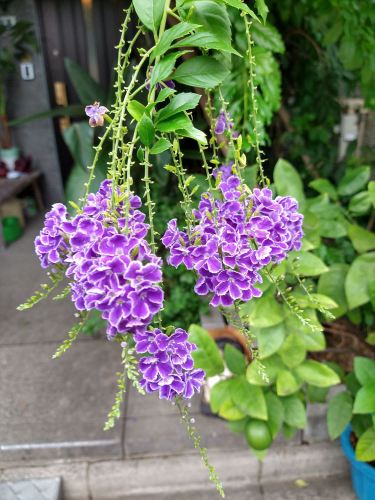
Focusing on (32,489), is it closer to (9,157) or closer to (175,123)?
(175,123)

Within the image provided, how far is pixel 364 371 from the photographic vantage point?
145 cm

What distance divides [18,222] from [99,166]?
7.02 feet

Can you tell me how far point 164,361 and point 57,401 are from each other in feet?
5.23

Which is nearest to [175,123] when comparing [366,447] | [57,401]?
[366,447]

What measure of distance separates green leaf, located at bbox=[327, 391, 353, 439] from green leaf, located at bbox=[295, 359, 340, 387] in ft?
0.34

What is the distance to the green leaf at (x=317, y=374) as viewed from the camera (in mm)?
1479

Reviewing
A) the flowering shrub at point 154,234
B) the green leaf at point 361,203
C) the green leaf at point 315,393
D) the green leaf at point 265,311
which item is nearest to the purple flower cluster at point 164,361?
the flowering shrub at point 154,234

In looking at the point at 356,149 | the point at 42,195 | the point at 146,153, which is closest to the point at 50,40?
the point at 42,195

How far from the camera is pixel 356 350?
2.06m

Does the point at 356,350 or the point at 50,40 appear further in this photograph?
the point at 50,40

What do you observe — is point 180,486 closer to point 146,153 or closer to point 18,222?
point 146,153

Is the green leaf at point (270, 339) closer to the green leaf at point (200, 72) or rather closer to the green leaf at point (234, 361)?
the green leaf at point (234, 361)

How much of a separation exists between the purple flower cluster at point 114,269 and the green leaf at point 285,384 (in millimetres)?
1020

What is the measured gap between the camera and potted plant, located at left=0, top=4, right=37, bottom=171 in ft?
12.4
